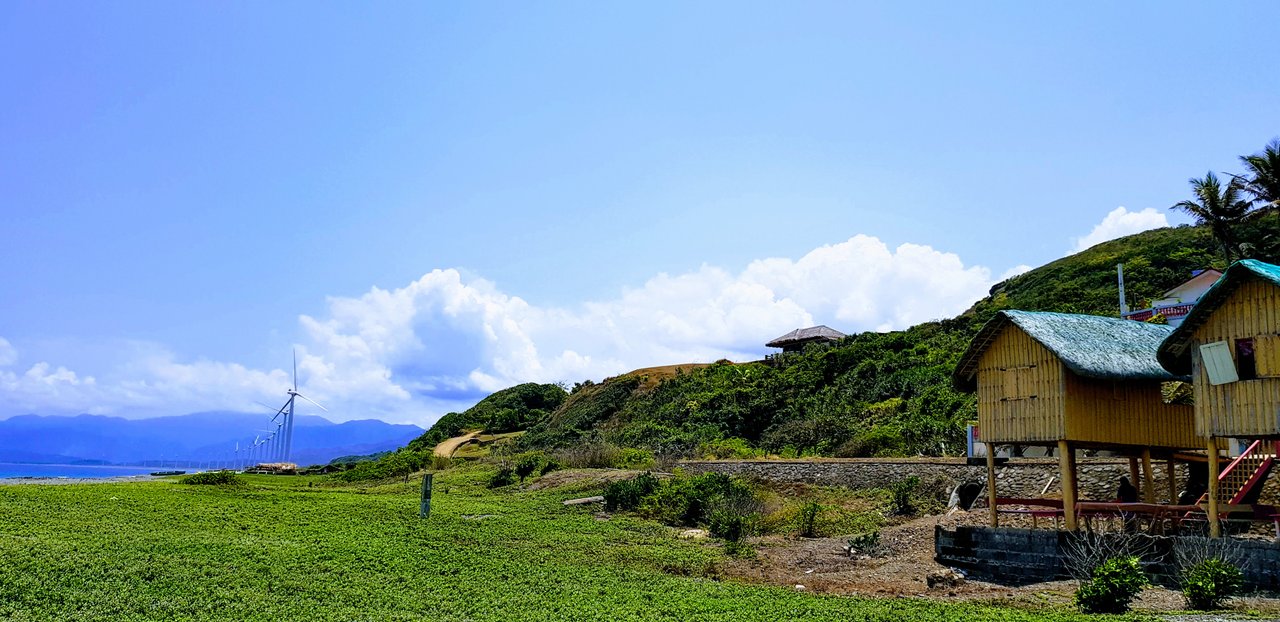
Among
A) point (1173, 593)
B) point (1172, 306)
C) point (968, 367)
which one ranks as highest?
point (1172, 306)

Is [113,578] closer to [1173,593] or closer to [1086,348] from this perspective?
[1173,593]

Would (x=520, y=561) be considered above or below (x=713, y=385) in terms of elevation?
below

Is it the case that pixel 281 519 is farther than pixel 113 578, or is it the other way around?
pixel 281 519

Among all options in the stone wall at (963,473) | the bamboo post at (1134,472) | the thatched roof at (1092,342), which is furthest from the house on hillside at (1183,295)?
the thatched roof at (1092,342)

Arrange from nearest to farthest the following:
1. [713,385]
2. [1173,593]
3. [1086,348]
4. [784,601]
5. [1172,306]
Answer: [784,601]
[1173,593]
[1086,348]
[1172,306]
[713,385]

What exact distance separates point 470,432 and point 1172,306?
170ft

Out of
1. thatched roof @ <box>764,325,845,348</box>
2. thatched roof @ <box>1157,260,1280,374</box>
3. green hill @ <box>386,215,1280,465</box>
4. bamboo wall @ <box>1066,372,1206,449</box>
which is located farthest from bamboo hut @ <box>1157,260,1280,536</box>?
thatched roof @ <box>764,325,845,348</box>

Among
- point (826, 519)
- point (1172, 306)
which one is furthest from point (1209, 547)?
point (1172, 306)

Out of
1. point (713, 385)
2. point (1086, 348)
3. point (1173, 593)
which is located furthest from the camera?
point (713, 385)

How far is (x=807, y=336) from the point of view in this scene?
66.3 m

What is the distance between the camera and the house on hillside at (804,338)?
65.3m

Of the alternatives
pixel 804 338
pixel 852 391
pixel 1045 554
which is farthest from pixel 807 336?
pixel 1045 554

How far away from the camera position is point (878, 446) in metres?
32.1

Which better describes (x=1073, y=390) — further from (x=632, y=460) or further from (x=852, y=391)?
(x=852, y=391)
